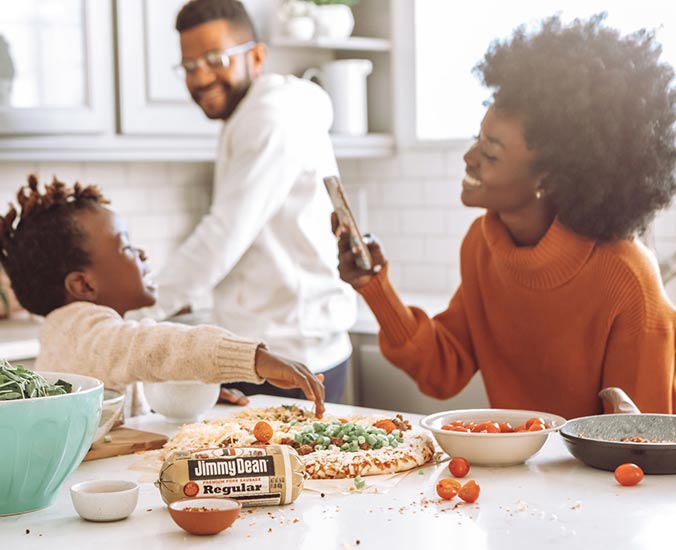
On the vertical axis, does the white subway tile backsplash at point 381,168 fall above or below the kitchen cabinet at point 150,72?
below

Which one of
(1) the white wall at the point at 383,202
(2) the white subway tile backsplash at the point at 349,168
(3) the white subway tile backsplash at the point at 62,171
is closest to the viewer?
(3) the white subway tile backsplash at the point at 62,171

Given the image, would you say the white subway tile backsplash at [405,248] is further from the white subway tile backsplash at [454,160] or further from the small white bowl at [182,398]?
the small white bowl at [182,398]

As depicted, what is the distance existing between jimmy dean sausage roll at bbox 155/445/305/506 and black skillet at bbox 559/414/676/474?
0.45m

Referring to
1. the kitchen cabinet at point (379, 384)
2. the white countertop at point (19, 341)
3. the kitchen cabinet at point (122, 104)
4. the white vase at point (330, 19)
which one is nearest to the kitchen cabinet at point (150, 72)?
the kitchen cabinet at point (122, 104)

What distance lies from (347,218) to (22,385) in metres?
0.98

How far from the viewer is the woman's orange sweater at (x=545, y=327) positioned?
2.15 meters

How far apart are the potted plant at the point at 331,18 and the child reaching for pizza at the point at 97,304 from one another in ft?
6.61

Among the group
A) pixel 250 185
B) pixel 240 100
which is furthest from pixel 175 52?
pixel 250 185

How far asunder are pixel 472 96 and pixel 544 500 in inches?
119

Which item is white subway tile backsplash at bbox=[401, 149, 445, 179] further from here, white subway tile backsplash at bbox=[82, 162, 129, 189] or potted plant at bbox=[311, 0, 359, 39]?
white subway tile backsplash at bbox=[82, 162, 129, 189]

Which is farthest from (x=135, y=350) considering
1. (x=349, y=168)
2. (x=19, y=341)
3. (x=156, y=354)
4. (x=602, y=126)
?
(x=349, y=168)

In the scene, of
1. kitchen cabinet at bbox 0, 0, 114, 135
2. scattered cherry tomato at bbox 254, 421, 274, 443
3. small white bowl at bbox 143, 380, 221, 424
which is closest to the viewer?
scattered cherry tomato at bbox 254, 421, 274, 443

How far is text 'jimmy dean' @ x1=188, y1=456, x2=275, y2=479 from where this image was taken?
144 cm

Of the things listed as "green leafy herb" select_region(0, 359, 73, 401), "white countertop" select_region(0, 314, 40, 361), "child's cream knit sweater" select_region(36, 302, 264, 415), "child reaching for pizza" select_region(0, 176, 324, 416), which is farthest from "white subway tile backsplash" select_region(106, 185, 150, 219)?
"green leafy herb" select_region(0, 359, 73, 401)
